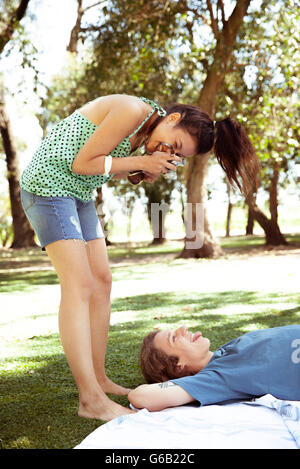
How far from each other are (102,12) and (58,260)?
1145 centimetres

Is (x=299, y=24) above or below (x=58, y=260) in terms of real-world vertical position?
above

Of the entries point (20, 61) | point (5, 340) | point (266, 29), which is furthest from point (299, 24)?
point (5, 340)

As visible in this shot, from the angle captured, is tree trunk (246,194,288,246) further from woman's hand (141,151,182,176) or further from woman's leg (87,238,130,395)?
woman's hand (141,151,182,176)

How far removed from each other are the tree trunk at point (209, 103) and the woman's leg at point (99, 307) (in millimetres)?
9248

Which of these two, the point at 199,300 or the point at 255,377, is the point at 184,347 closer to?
the point at 255,377

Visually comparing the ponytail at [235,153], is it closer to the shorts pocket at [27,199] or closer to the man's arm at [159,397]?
the shorts pocket at [27,199]

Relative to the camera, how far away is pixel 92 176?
263 cm

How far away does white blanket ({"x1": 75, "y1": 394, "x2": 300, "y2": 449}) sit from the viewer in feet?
6.17

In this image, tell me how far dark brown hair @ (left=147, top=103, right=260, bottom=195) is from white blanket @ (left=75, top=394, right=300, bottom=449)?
47.2 inches

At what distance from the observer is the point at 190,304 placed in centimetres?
Result: 575

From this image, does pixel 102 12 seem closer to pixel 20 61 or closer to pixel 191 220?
pixel 20 61

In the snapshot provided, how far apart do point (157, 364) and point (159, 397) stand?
0.25 m

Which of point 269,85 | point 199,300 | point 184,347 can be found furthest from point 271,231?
point 184,347

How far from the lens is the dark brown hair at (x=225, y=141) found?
265cm
